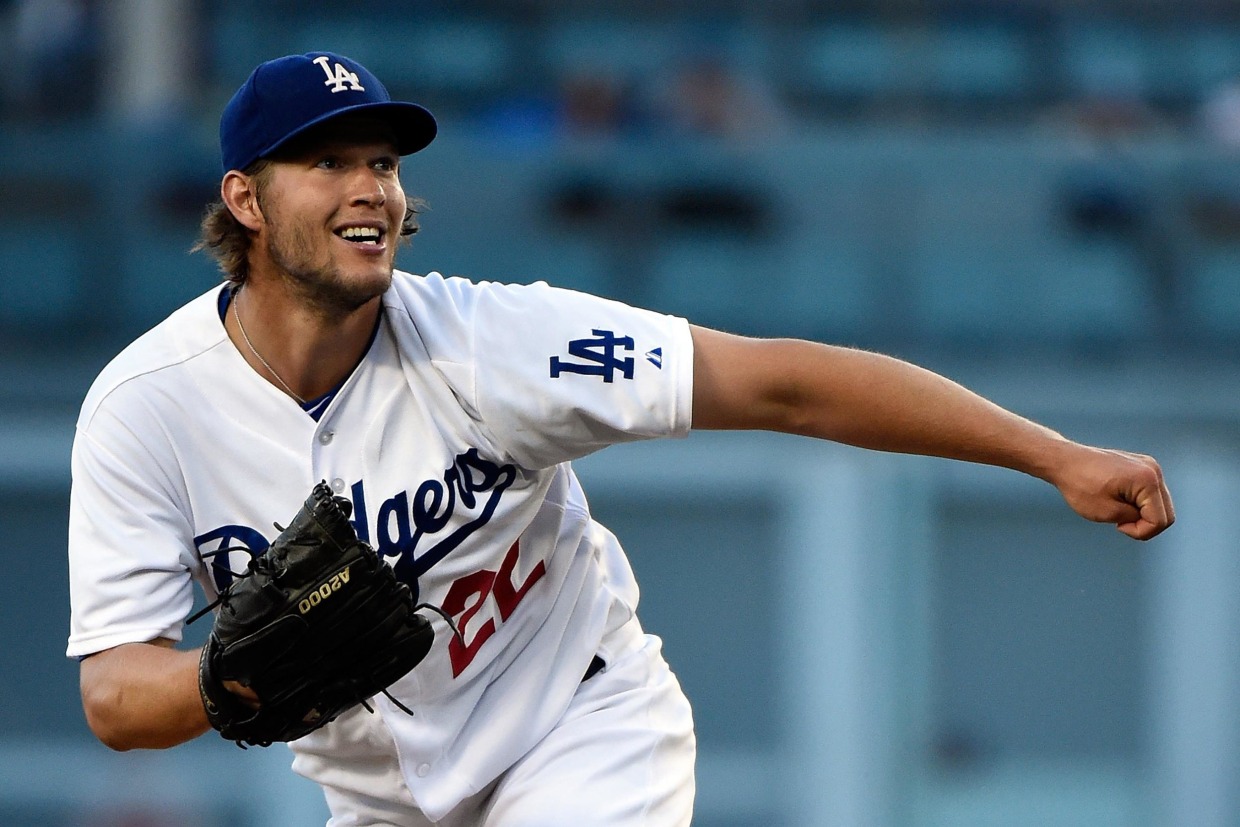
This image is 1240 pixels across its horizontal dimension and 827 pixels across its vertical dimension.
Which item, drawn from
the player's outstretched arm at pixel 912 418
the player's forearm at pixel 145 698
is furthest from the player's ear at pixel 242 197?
the player's outstretched arm at pixel 912 418

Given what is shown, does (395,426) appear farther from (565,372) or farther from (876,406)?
(876,406)

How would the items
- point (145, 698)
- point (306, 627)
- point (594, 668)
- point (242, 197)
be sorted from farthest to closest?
point (594, 668)
point (242, 197)
point (145, 698)
point (306, 627)

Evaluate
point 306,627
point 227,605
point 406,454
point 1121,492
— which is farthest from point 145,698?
point 1121,492

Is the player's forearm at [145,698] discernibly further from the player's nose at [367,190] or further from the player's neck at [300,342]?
the player's nose at [367,190]

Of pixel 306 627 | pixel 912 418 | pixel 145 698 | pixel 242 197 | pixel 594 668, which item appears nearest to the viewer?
pixel 306 627

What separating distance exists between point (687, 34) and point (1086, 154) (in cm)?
204

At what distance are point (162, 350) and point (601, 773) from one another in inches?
42.2

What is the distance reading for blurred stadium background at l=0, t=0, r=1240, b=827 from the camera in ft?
25.6

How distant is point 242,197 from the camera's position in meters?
3.08

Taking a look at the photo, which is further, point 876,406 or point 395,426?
point 395,426

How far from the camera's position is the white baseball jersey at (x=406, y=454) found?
288 cm

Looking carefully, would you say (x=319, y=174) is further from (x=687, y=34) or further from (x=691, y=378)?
(x=687, y=34)

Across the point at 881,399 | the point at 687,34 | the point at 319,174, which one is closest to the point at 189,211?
the point at 687,34

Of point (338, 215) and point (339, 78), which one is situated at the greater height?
point (339, 78)
